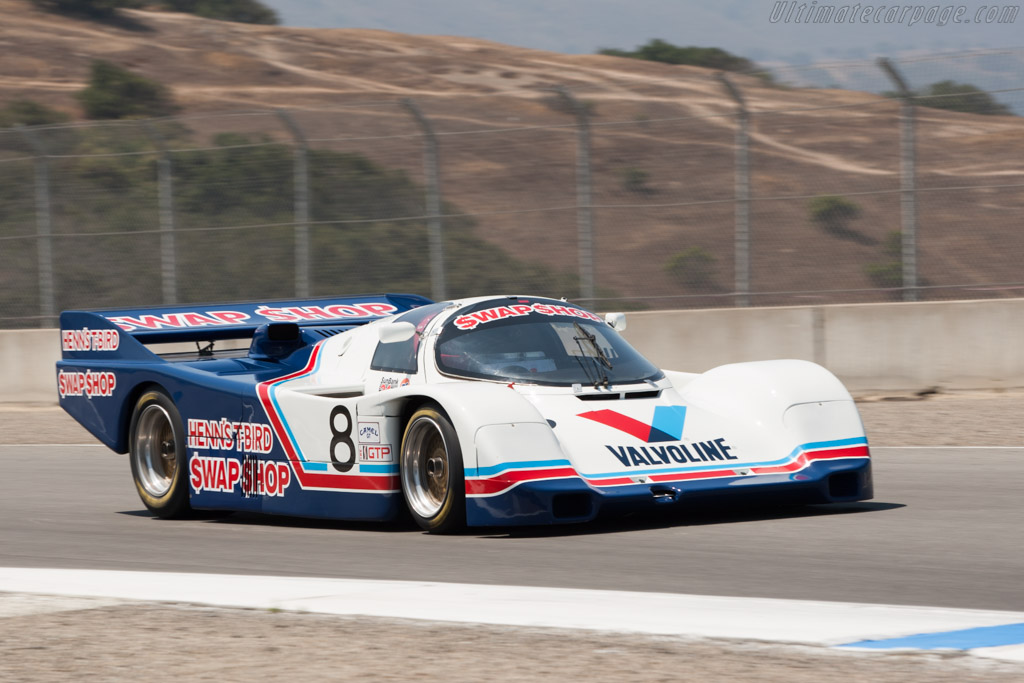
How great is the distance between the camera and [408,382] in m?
8.30

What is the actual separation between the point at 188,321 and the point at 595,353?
3.40 meters

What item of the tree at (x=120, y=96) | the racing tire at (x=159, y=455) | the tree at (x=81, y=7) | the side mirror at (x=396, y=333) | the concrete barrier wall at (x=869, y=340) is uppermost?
the tree at (x=81, y=7)

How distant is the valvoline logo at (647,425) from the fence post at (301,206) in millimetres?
10013

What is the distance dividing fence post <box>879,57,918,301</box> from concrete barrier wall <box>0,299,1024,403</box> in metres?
0.39

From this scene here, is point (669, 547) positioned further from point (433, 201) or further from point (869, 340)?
point (433, 201)

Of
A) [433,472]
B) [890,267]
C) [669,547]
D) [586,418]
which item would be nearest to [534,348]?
[586,418]

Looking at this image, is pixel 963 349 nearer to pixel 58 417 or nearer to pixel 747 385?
pixel 747 385

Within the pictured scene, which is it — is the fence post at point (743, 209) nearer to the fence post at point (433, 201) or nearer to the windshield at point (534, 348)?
the fence post at point (433, 201)

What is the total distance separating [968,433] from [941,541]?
17.8 feet

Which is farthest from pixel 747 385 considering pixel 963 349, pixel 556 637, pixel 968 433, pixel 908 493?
pixel 963 349

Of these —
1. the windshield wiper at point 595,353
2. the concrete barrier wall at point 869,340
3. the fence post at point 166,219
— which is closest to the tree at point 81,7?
the fence post at point 166,219

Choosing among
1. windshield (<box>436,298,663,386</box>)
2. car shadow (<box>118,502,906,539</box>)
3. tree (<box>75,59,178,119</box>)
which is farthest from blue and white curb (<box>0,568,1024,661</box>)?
tree (<box>75,59,178,119</box>)

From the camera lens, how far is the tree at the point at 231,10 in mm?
74062

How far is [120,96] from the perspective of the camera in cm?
5284
